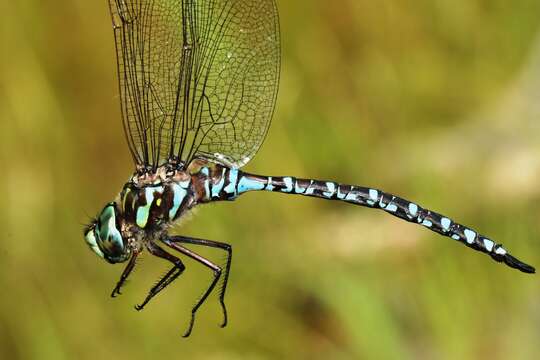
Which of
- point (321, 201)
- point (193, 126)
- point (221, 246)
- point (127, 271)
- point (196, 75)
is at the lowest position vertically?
point (127, 271)

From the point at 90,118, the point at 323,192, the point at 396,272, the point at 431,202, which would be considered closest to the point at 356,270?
the point at 396,272

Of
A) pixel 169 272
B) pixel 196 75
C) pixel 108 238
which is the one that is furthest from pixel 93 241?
pixel 196 75

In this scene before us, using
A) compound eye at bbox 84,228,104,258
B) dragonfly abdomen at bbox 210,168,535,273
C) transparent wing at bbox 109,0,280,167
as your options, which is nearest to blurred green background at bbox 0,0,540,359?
dragonfly abdomen at bbox 210,168,535,273

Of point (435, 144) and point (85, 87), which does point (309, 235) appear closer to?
point (435, 144)

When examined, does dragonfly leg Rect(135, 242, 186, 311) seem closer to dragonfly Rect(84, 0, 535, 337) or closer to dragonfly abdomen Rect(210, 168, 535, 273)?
dragonfly Rect(84, 0, 535, 337)

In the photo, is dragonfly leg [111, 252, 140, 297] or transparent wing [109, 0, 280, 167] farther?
transparent wing [109, 0, 280, 167]

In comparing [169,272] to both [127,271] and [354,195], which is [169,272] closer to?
[127,271]

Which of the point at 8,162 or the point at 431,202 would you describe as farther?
the point at 8,162
